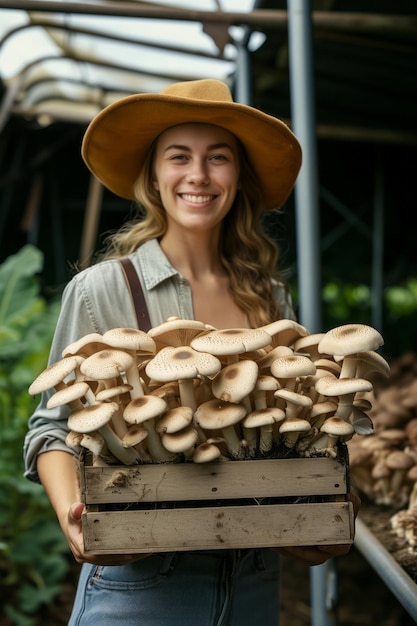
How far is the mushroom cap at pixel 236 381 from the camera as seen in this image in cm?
171

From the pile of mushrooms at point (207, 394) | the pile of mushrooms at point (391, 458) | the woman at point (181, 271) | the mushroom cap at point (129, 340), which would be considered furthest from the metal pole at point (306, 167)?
the mushroom cap at point (129, 340)

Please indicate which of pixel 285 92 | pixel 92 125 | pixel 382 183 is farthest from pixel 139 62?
pixel 92 125

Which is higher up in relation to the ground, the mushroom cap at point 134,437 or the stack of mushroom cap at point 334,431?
the mushroom cap at point 134,437

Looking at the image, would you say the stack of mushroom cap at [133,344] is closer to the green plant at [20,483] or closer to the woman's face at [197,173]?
the woman's face at [197,173]

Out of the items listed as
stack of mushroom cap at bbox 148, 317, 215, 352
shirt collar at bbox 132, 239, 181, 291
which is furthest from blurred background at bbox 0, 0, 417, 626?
stack of mushroom cap at bbox 148, 317, 215, 352

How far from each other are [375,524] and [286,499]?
4.73ft

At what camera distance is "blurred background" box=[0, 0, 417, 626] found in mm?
3977

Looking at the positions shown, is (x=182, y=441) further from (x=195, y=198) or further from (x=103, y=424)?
(x=195, y=198)

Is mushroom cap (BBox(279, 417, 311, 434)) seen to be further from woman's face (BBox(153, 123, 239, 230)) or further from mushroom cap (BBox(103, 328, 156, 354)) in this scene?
woman's face (BBox(153, 123, 239, 230))

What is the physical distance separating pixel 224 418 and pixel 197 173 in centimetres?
91

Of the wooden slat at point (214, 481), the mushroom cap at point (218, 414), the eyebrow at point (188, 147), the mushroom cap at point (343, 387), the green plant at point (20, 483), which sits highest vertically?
the eyebrow at point (188, 147)

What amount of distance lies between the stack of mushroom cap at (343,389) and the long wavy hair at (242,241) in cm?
63

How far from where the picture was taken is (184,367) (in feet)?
5.54

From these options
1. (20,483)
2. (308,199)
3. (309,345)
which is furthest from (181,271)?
(20,483)
